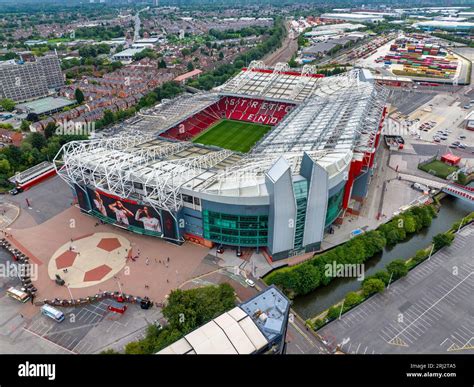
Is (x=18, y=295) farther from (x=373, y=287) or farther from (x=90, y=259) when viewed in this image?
(x=373, y=287)

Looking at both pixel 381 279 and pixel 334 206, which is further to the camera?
pixel 334 206

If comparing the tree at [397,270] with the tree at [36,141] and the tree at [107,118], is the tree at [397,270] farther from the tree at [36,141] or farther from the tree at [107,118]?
the tree at [107,118]

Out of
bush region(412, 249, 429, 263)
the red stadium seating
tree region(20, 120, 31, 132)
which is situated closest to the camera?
bush region(412, 249, 429, 263)

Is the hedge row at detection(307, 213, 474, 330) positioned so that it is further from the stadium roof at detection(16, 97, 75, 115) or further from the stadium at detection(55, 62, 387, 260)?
the stadium roof at detection(16, 97, 75, 115)

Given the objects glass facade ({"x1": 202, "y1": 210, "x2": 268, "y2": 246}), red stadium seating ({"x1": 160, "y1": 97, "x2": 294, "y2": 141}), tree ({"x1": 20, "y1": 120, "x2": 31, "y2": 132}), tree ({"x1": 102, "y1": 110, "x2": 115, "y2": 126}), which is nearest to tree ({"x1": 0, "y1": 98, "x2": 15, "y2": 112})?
tree ({"x1": 20, "y1": 120, "x2": 31, "y2": 132})

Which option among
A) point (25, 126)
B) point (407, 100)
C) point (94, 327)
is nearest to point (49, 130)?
point (25, 126)

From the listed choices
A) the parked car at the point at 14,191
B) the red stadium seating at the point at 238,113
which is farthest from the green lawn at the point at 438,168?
the parked car at the point at 14,191

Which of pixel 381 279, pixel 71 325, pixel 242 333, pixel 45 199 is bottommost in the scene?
pixel 71 325
